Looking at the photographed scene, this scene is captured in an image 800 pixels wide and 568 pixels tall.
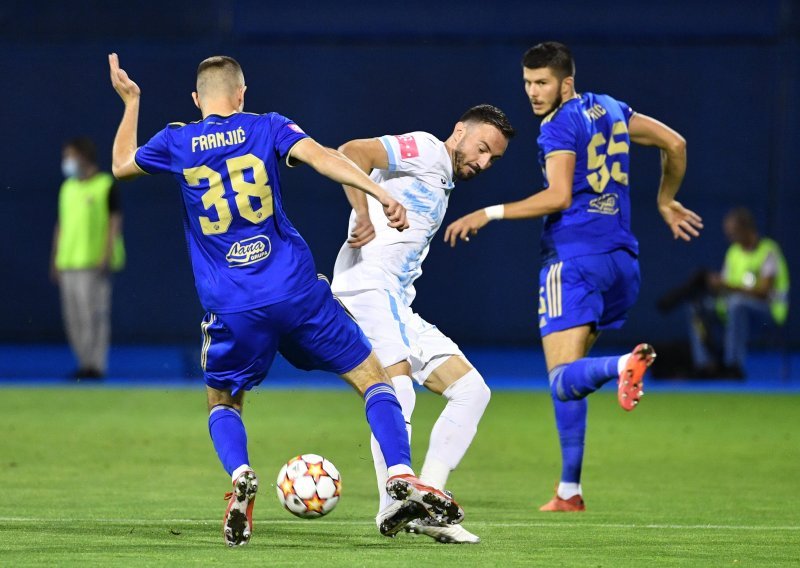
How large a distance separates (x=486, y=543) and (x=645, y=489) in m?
2.39

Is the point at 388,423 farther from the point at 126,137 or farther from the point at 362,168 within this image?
the point at 126,137

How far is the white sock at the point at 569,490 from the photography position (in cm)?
737

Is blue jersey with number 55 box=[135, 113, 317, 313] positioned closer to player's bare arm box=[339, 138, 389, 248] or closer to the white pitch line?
player's bare arm box=[339, 138, 389, 248]

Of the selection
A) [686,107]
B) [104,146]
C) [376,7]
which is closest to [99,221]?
[104,146]

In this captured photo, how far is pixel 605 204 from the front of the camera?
757 centimetres

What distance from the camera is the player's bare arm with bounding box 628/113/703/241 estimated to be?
309 inches

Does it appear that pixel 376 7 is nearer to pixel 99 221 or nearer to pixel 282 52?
pixel 282 52

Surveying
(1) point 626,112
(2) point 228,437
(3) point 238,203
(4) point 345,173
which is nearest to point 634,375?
(4) point 345,173

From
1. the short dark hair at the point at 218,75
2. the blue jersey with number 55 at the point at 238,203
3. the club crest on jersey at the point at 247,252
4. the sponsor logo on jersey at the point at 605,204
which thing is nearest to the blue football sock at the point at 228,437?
the blue jersey with number 55 at the point at 238,203

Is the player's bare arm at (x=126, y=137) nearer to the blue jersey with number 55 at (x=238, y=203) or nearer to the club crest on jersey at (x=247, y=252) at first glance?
the blue jersey with number 55 at (x=238, y=203)

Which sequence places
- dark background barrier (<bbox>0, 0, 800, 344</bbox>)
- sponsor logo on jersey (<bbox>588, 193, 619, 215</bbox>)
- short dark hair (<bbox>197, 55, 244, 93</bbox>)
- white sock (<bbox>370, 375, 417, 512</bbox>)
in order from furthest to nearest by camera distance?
dark background barrier (<bbox>0, 0, 800, 344</bbox>) → sponsor logo on jersey (<bbox>588, 193, 619, 215</bbox>) → white sock (<bbox>370, 375, 417, 512</bbox>) → short dark hair (<bbox>197, 55, 244, 93</bbox>)

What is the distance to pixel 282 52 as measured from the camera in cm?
1753

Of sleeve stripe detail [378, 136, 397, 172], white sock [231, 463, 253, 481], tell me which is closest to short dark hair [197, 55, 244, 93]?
sleeve stripe detail [378, 136, 397, 172]

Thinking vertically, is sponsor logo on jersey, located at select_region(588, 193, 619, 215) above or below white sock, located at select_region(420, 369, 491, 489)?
above
